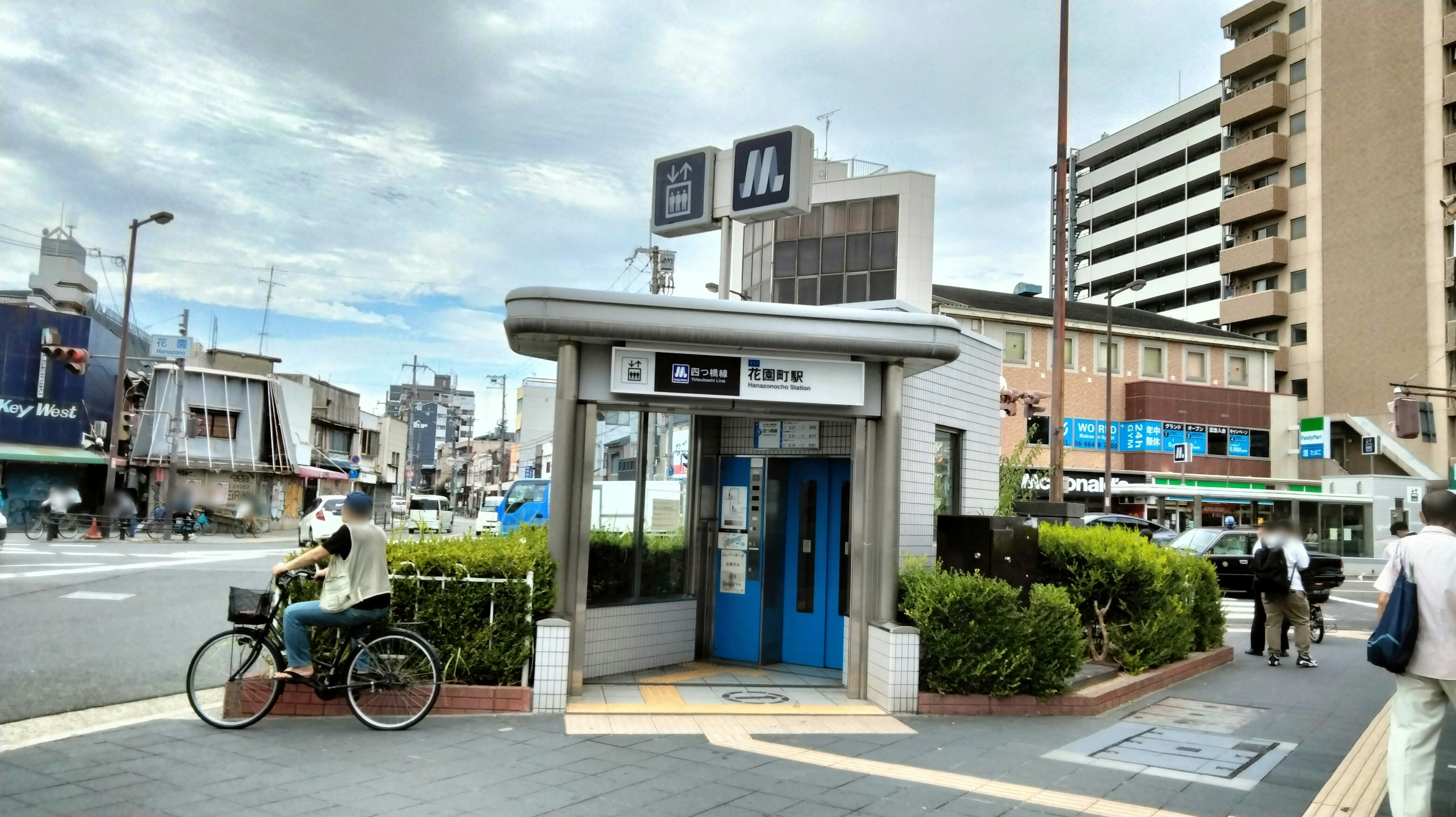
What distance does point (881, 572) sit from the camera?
8906 mm

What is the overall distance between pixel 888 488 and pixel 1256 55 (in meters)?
58.4

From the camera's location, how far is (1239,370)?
48.9m

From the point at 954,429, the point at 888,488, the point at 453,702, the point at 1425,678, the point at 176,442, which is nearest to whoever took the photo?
the point at 1425,678

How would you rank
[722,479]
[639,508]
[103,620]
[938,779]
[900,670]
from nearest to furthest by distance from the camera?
[938,779] → [900,670] → [639,508] → [722,479] → [103,620]

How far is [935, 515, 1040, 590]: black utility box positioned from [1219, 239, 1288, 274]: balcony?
175ft

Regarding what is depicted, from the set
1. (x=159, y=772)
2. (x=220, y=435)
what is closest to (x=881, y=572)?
(x=159, y=772)

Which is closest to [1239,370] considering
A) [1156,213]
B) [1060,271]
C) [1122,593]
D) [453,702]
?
[1156,213]

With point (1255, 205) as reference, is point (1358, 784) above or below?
below

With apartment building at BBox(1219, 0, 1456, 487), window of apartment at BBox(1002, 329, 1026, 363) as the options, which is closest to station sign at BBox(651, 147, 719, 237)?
window of apartment at BBox(1002, 329, 1026, 363)

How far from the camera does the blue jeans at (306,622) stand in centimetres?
713

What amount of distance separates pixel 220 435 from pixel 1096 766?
136 ft

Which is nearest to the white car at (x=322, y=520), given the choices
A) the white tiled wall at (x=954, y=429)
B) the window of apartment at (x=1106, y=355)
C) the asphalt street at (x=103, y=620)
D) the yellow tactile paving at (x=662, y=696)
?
Result: the asphalt street at (x=103, y=620)

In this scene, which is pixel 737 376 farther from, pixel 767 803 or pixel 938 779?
pixel 767 803

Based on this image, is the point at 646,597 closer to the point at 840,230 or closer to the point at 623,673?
the point at 623,673
